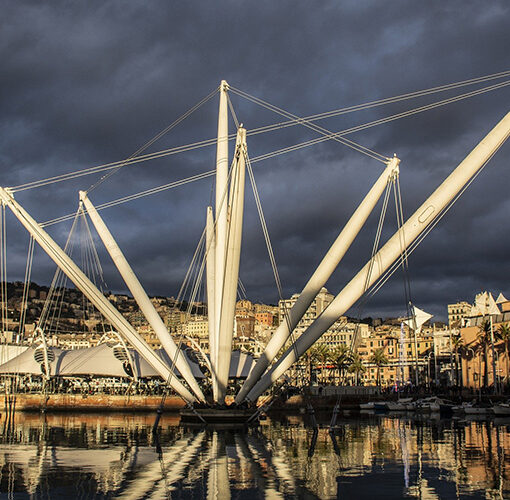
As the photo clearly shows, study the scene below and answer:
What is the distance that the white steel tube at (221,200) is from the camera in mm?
40281

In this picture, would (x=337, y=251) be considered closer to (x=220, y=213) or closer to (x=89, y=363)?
(x=220, y=213)

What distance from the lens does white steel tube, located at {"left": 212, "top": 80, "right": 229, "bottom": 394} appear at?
4028 centimetres

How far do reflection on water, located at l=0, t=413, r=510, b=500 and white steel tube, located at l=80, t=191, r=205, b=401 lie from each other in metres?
7.90

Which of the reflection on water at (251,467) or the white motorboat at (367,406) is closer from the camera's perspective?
the reflection on water at (251,467)

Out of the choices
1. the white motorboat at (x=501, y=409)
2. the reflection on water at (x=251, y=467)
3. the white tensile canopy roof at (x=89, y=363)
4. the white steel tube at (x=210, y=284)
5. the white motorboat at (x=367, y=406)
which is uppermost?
the white steel tube at (x=210, y=284)

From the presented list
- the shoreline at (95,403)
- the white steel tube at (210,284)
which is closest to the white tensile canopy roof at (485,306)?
the shoreline at (95,403)

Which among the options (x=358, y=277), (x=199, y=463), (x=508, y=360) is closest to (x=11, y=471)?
(x=199, y=463)

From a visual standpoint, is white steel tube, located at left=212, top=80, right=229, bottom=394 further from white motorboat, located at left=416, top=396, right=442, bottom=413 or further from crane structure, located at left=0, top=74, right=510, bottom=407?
white motorboat, located at left=416, top=396, right=442, bottom=413

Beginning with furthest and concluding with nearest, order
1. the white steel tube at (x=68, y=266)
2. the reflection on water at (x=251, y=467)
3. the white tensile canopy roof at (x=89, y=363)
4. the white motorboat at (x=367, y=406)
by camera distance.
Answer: the white tensile canopy roof at (x=89, y=363) → the white motorboat at (x=367, y=406) → the white steel tube at (x=68, y=266) → the reflection on water at (x=251, y=467)

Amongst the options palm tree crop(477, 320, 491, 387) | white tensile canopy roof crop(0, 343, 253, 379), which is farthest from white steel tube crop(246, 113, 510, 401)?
palm tree crop(477, 320, 491, 387)

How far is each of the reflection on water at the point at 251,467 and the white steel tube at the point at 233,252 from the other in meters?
5.45

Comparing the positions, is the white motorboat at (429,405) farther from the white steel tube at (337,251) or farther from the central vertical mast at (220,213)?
the white steel tube at (337,251)

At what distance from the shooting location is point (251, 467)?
814 inches

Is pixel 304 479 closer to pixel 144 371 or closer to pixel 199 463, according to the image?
pixel 199 463
